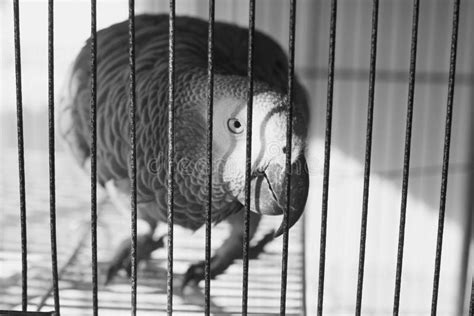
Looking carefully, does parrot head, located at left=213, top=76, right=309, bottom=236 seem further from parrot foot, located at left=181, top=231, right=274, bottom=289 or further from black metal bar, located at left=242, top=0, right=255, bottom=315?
parrot foot, located at left=181, top=231, right=274, bottom=289

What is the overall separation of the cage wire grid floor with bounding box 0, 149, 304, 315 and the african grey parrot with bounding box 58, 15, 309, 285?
0.05m

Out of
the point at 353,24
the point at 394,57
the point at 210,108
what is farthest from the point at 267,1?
the point at 210,108

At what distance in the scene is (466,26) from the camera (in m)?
1.49

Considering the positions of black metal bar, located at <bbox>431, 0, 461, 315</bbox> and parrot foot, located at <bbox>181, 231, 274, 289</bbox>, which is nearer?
black metal bar, located at <bbox>431, 0, 461, 315</bbox>

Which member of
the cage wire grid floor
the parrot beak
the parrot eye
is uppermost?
the parrot eye

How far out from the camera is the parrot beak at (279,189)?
26.6 inches

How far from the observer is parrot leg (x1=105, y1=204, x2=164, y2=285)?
1.00 meters

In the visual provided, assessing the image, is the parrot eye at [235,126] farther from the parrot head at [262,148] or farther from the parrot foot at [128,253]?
the parrot foot at [128,253]

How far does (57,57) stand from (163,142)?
675mm

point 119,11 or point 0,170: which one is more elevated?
point 119,11

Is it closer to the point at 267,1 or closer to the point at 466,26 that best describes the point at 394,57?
the point at 466,26

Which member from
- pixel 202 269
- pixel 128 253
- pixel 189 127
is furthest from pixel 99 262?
pixel 189 127

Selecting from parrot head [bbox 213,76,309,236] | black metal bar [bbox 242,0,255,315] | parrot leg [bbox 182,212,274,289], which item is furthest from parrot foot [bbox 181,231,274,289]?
black metal bar [bbox 242,0,255,315]

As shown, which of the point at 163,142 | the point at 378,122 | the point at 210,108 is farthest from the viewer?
the point at 378,122
